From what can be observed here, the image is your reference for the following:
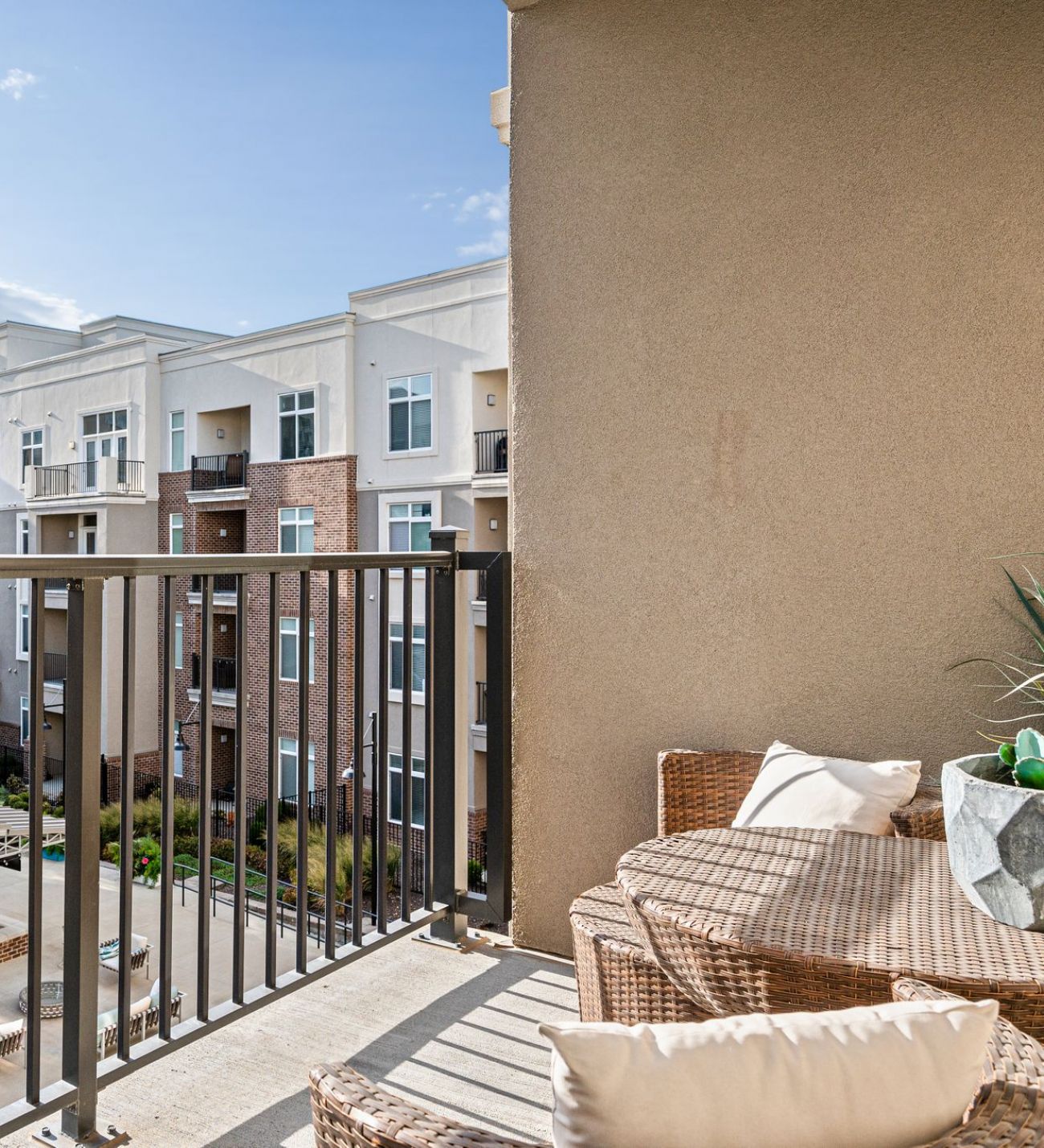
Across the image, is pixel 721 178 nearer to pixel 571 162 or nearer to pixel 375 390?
pixel 571 162

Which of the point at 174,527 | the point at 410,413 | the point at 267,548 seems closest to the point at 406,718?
the point at 410,413

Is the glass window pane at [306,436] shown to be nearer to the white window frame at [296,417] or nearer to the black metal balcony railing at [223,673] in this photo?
the white window frame at [296,417]

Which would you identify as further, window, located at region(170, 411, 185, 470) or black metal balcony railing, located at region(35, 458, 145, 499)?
black metal balcony railing, located at region(35, 458, 145, 499)

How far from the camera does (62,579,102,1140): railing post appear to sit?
4.71 ft

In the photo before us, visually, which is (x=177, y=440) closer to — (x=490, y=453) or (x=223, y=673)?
(x=223, y=673)

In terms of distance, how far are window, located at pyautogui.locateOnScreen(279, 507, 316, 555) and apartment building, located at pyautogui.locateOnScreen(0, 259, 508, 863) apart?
35mm

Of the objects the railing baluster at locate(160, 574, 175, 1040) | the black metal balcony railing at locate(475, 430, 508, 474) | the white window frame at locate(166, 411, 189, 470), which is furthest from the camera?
the white window frame at locate(166, 411, 189, 470)

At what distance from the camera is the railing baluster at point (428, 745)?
237cm

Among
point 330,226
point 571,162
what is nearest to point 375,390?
point 571,162

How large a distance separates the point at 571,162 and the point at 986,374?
1.19 meters

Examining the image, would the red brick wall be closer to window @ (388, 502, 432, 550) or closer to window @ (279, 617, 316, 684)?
window @ (279, 617, 316, 684)

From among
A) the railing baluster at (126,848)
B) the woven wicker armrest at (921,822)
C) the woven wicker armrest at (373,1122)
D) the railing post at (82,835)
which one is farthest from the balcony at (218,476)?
the woven wicker armrest at (373,1122)

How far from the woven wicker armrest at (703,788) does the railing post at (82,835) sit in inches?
48.2

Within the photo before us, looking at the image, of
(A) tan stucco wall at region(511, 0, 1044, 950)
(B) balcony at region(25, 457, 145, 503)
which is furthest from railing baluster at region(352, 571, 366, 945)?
(B) balcony at region(25, 457, 145, 503)
